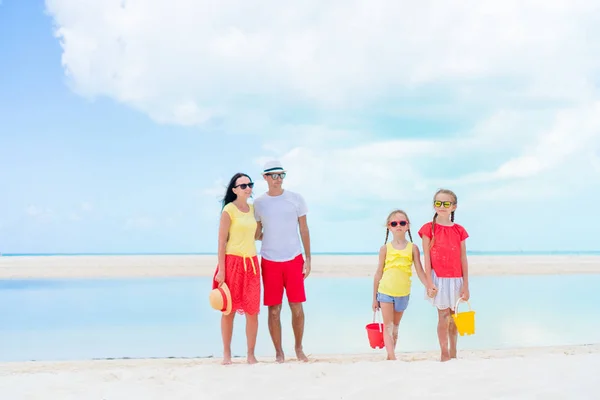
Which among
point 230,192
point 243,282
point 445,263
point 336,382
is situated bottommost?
point 336,382

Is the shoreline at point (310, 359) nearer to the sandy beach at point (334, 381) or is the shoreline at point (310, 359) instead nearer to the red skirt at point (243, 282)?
the red skirt at point (243, 282)

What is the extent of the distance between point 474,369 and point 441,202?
62.5 inches

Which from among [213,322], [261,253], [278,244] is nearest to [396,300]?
[278,244]

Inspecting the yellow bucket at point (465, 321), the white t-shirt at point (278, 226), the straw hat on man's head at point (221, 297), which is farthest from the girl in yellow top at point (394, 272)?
the straw hat on man's head at point (221, 297)

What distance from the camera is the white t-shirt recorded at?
584 centimetres

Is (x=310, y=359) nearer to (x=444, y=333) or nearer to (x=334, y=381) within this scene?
(x=444, y=333)

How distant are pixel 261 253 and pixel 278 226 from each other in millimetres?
304

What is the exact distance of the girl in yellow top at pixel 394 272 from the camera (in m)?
5.76

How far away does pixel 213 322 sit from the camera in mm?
10242

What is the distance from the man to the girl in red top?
3.89 feet

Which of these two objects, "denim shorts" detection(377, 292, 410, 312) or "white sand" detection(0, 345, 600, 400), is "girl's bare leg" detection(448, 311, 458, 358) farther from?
"white sand" detection(0, 345, 600, 400)

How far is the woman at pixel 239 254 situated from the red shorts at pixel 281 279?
141mm

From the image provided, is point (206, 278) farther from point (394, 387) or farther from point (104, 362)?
point (394, 387)

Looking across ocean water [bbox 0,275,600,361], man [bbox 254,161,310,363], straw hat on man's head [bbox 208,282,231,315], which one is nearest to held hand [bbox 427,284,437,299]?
man [bbox 254,161,310,363]
